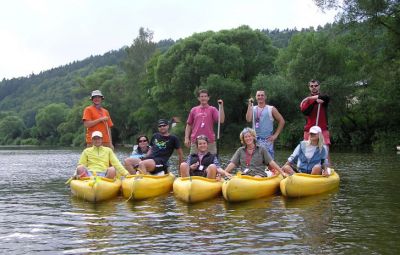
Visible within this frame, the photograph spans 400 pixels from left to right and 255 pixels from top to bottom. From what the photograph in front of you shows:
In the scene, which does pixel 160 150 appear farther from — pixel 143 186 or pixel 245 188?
pixel 245 188

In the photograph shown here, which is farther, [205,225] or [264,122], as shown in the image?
[264,122]

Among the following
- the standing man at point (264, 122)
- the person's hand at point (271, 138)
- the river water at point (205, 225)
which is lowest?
the river water at point (205, 225)

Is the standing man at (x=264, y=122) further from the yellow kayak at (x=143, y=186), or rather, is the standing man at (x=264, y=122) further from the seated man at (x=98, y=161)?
the seated man at (x=98, y=161)

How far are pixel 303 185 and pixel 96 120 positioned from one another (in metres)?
4.51

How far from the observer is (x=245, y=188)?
8.98 metres

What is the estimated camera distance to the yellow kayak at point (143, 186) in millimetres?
9516

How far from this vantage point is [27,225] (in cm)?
727

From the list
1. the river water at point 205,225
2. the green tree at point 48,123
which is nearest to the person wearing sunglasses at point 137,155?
the river water at point 205,225

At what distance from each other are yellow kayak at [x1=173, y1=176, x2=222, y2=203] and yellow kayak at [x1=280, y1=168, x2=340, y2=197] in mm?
1242

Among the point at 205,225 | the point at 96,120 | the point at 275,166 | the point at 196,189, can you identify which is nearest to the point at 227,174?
the point at 196,189

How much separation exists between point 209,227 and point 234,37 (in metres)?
38.6

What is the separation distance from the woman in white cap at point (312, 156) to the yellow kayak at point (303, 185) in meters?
0.25

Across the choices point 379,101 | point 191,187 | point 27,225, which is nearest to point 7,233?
point 27,225

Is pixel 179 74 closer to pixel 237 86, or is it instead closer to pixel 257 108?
pixel 237 86
